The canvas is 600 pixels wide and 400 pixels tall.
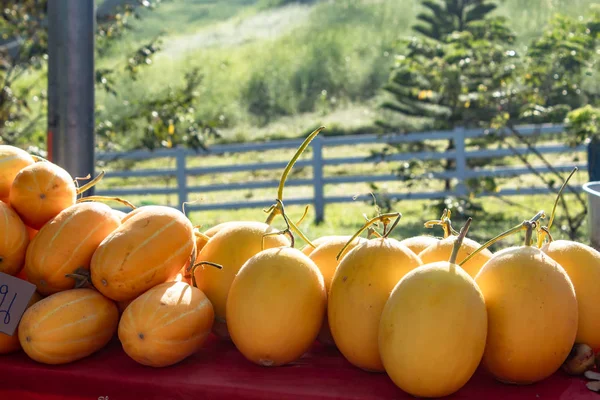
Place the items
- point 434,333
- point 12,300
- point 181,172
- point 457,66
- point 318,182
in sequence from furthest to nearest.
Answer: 1. point 181,172
2. point 318,182
3. point 457,66
4. point 12,300
5. point 434,333

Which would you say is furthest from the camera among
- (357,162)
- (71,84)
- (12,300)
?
(357,162)

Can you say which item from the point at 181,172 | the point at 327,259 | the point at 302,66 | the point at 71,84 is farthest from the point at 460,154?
the point at 302,66

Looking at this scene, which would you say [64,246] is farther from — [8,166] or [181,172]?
[181,172]

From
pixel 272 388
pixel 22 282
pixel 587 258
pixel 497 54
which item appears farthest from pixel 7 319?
pixel 497 54

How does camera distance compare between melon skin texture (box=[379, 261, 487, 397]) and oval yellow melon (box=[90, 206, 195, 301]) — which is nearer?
melon skin texture (box=[379, 261, 487, 397])

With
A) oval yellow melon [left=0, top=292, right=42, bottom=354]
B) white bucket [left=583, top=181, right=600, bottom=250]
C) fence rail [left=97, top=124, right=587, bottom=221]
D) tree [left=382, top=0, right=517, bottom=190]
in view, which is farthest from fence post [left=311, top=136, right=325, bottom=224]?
oval yellow melon [left=0, top=292, right=42, bottom=354]

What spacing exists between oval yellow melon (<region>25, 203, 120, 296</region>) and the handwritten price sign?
1.5 inches

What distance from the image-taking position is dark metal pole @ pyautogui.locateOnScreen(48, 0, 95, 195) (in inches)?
102

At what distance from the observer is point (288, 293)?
1306mm

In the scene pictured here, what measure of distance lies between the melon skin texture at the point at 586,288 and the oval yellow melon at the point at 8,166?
128 centimetres

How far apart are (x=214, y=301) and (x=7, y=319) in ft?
1.46

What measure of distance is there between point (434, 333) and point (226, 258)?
0.55m

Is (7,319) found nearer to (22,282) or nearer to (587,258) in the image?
(22,282)

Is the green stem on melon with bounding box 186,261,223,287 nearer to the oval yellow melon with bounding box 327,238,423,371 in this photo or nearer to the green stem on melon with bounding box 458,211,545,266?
the oval yellow melon with bounding box 327,238,423,371
